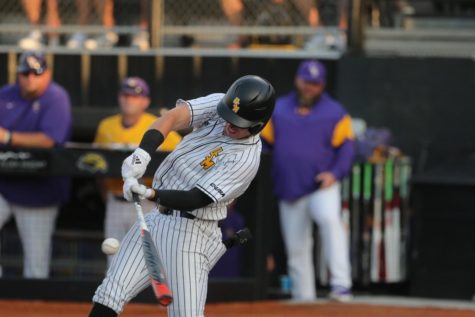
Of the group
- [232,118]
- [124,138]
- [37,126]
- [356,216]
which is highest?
[232,118]

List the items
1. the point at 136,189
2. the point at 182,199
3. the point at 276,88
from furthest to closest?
the point at 276,88, the point at 182,199, the point at 136,189

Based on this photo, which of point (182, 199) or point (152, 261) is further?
point (182, 199)

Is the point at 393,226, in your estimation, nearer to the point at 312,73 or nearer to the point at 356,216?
the point at 356,216

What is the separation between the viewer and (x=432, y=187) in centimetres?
948

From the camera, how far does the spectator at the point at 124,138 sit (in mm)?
8898

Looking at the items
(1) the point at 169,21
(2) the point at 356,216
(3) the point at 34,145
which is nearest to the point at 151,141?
(3) the point at 34,145

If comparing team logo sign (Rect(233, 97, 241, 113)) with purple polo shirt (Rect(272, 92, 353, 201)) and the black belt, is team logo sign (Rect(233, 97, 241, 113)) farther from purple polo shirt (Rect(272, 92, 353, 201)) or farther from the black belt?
purple polo shirt (Rect(272, 92, 353, 201))

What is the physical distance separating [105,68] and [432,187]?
3.31 m

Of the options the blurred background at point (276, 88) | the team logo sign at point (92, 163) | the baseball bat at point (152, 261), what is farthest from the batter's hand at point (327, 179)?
the baseball bat at point (152, 261)

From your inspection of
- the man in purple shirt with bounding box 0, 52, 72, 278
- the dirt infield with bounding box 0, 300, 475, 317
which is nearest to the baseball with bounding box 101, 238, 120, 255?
the dirt infield with bounding box 0, 300, 475, 317

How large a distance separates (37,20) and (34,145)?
270 centimetres

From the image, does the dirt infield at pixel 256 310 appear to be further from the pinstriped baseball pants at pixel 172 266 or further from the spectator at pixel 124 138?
the pinstriped baseball pants at pixel 172 266

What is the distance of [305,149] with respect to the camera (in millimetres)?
9117

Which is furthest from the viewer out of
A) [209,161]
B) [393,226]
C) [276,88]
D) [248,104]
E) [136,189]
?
[276,88]
